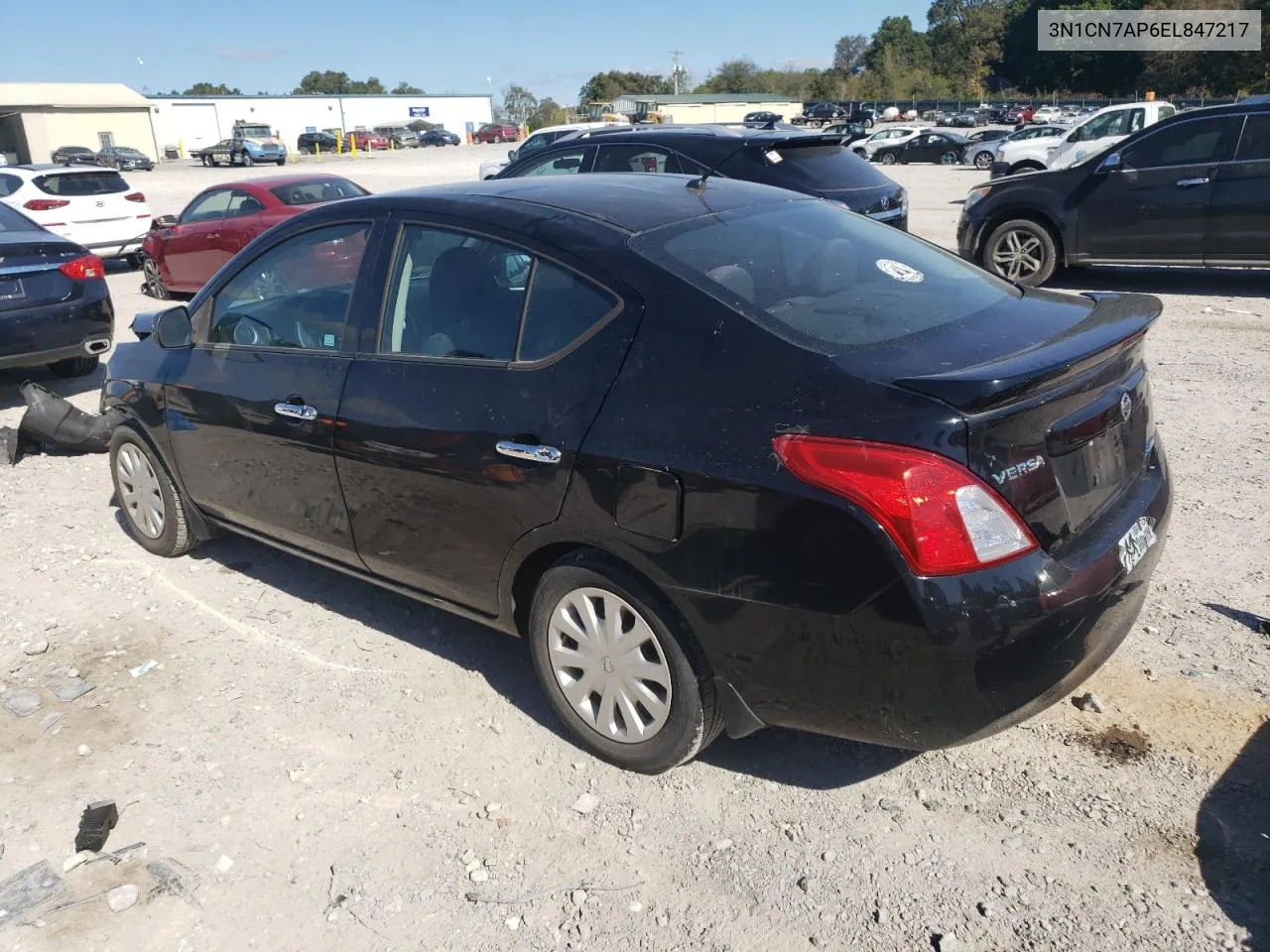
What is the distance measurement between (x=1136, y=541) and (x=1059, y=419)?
502 mm

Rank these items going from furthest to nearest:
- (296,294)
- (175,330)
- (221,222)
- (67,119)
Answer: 1. (67,119)
2. (221,222)
3. (175,330)
4. (296,294)

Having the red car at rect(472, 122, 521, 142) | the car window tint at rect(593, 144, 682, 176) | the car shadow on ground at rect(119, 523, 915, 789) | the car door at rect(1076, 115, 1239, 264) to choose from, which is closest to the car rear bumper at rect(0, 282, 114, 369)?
the car shadow on ground at rect(119, 523, 915, 789)

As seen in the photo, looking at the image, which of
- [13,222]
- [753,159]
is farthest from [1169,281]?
[13,222]

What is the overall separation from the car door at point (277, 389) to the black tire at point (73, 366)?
498cm

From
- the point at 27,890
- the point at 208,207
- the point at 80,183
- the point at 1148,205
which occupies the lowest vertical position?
the point at 27,890

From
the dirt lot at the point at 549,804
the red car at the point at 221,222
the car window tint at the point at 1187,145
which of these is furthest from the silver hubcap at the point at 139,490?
the car window tint at the point at 1187,145

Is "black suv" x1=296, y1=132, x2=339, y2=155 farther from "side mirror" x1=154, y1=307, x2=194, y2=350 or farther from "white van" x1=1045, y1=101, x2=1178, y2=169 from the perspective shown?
"side mirror" x1=154, y1=307, x2=194, y2=350

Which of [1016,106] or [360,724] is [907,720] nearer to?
[360,724]

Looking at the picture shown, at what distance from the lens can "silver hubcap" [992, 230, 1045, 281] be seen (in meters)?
10.6

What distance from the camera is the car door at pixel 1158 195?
31.8ft

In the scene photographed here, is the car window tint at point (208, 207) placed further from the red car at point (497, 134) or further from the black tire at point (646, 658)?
the red car at point (497, 134)

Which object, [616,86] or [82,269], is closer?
[82,269]

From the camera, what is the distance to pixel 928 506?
245cm

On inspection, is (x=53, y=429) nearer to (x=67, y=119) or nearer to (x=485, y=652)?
(x=485, y=652)
